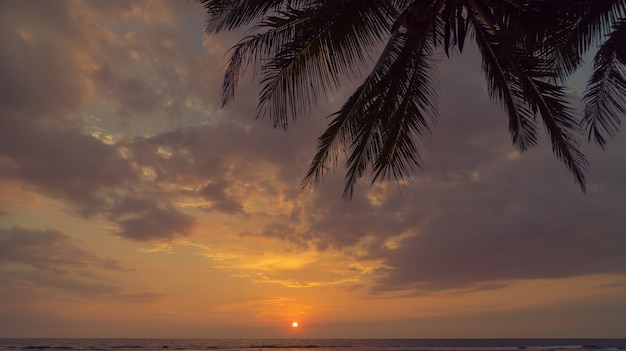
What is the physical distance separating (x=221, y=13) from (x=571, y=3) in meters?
3.37

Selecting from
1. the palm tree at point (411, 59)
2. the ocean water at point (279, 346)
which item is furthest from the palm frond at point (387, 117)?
the ocean water at point (279, 346)

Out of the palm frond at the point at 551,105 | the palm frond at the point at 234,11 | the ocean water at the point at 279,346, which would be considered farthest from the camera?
the ocean water at the point at 279,346

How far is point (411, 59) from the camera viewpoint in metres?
6.62

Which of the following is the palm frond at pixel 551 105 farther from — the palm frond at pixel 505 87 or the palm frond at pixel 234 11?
the palm frond at pixel 234 11

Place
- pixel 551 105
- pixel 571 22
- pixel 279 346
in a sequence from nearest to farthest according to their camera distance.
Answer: pixel 571 22 < pixel 551 105 < pixel 279 346

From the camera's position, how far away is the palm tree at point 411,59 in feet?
17.5

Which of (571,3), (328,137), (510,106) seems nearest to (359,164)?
(328,137)

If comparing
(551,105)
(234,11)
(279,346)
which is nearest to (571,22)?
(551,105)

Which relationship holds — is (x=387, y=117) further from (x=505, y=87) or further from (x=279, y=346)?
(x=279, y=346)

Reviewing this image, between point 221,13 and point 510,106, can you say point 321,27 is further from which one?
point 510,106

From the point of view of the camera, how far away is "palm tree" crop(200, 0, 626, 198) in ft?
17.5

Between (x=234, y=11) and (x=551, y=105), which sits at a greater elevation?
(x=234, y=11)

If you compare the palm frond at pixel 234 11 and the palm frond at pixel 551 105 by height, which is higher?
the palm frond at pixel 234 11

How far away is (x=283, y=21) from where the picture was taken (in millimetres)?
5961
